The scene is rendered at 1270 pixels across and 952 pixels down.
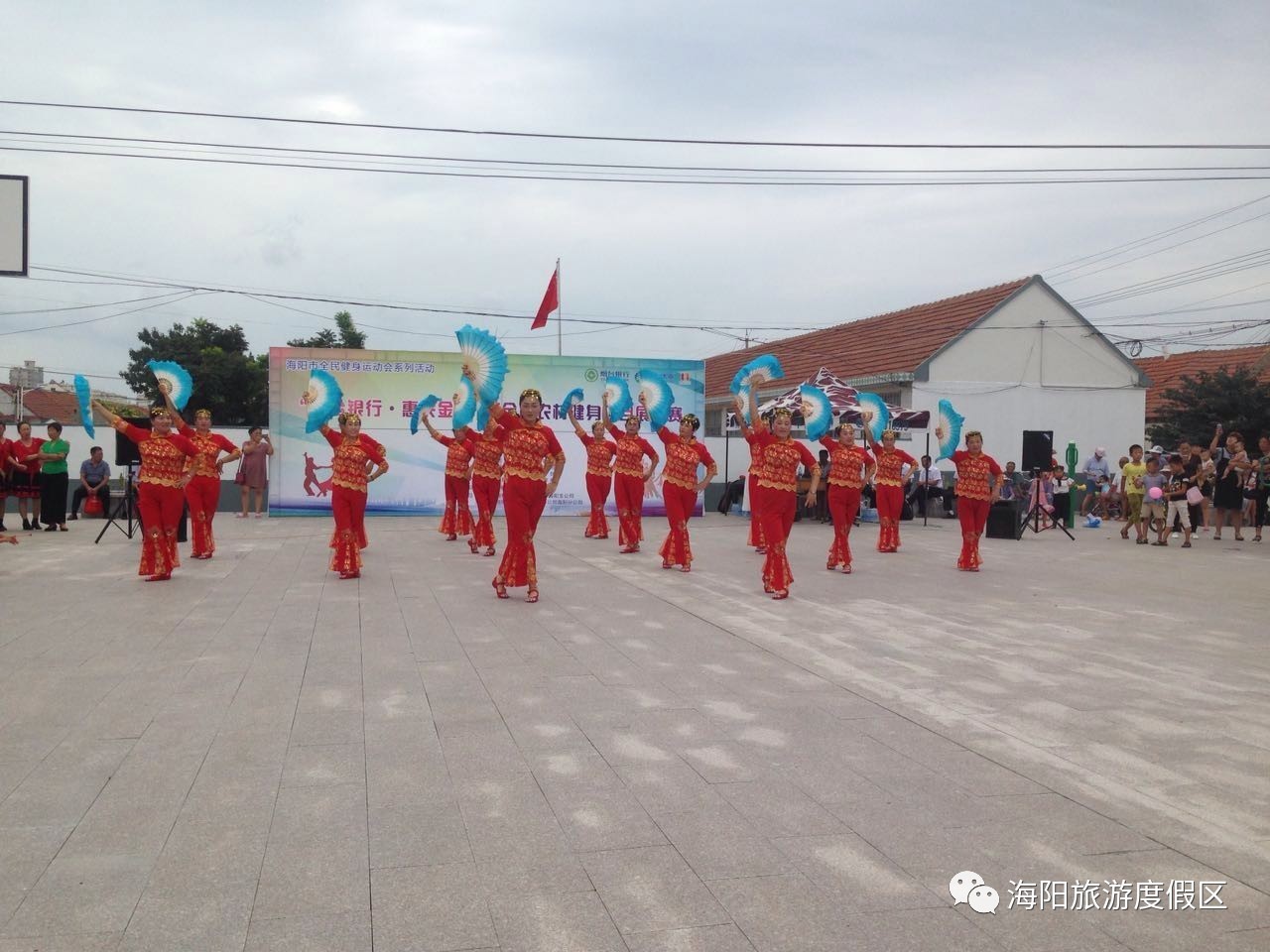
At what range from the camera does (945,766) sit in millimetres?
4938

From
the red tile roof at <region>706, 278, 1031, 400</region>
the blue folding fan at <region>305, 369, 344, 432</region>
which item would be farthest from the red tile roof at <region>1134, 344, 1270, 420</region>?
the blue folding fan at <region>305, 369, 344, 432</region>

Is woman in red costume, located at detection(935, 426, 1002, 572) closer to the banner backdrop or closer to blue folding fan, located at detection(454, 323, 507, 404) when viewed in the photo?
blue folding fan, located at detection(454, 323, 507, 404)

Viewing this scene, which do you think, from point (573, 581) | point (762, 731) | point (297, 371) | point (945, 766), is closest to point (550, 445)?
point (573, 581)

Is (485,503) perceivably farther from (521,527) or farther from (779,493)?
(779,493)

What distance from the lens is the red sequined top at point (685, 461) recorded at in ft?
44.7

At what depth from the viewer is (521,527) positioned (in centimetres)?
996

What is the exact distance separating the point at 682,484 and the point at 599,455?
275 centimetres

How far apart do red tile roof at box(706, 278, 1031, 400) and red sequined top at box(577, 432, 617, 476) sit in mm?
13683

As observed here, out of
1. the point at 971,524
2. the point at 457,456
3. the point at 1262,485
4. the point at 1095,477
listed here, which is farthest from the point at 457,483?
the point at 1095,477

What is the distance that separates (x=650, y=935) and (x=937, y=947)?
0.87m

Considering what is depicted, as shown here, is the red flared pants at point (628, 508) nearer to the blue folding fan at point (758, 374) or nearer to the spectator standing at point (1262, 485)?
the blue folding fan at point (758, 374)

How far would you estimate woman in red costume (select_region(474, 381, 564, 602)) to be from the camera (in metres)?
9.97

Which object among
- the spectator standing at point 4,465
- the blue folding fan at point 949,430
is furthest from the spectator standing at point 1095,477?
the spectator standing at point 4,465

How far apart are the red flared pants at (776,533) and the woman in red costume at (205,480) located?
→ 607 centimetres
